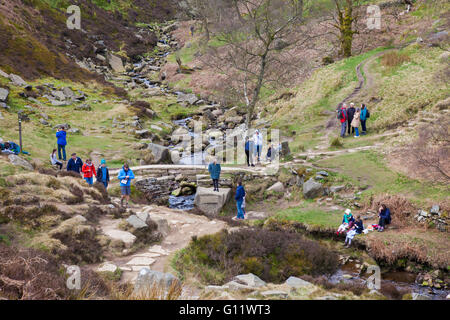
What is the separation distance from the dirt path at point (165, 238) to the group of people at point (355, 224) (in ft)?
14.5

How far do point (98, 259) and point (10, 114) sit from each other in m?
20.3

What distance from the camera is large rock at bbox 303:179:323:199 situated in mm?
17297

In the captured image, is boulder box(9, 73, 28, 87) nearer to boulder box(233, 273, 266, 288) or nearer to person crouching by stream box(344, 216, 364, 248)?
person crouching by stream box(344, 216, 364, 248)

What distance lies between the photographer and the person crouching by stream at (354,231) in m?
A: 13.6

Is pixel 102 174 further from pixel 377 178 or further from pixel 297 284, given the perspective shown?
pixel 377 178

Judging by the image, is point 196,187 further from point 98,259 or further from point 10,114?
point 10,114

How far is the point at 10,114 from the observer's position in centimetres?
2595

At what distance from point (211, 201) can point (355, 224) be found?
22.7 feet

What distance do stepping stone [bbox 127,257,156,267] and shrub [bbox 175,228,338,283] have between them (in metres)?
0.76

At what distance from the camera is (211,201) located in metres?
18.2

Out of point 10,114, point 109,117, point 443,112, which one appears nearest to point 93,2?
point 109,117

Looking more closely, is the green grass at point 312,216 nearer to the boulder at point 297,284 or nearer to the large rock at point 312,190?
the large rock at point 312,190
